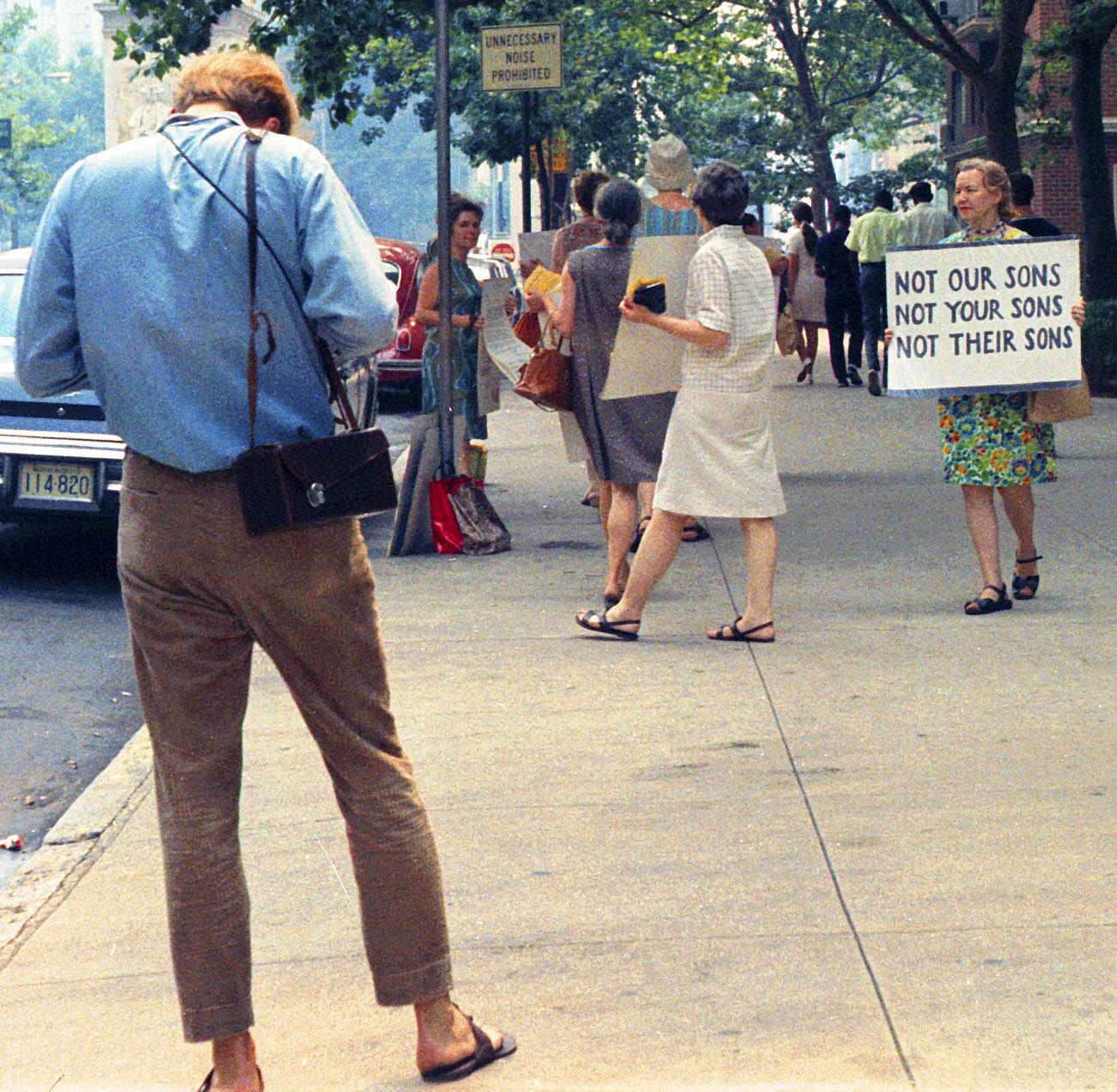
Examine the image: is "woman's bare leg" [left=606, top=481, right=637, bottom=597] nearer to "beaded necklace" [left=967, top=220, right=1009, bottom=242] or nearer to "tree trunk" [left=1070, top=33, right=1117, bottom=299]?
"beaded necklace" [left=967, top=220, right=1009, bottom=242]

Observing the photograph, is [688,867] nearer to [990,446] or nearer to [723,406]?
[723,406]

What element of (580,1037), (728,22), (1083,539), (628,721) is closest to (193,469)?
(580,1037)

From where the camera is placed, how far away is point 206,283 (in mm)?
3381

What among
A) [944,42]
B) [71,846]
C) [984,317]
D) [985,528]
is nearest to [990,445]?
[985,528]

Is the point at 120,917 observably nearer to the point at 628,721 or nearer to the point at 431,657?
the point at 628,721

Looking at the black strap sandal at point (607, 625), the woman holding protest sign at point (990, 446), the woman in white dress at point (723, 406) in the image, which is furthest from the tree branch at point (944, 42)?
the black strap sandal at point (607, 625)

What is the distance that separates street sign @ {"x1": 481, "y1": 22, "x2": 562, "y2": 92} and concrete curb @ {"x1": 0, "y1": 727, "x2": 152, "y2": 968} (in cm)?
851

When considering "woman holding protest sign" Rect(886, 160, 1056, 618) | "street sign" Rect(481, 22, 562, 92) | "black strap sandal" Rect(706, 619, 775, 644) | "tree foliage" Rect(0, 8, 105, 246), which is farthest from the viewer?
"tree foliage" Rect(0, 8, 105, 246)

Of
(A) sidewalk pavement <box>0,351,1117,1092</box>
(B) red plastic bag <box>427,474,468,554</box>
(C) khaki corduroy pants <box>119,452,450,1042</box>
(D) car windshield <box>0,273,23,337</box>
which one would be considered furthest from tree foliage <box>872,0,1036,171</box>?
(C) khaki corduroy pants <box>119,452,450,1042</box>

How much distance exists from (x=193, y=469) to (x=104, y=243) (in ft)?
1.38

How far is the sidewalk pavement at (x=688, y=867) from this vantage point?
3.76 meters

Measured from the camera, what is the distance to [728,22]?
42562 millimetres

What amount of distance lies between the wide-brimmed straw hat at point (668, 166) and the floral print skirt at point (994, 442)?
162cm

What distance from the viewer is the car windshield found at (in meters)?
10.4
